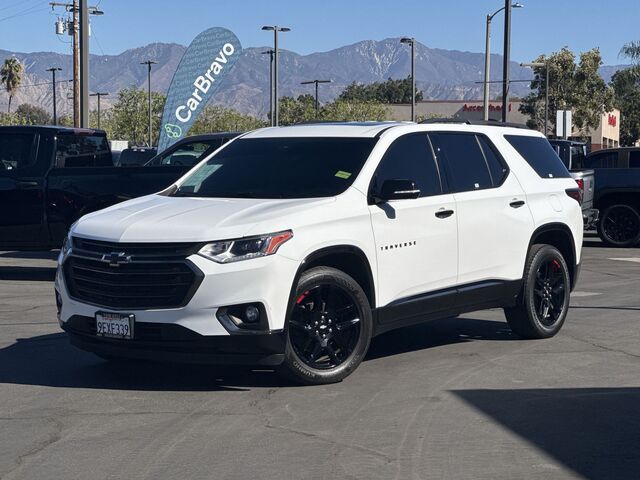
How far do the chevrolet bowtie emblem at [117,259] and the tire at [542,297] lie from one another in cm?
382

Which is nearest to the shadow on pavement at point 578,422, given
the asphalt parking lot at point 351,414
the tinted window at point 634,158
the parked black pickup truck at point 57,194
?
the asphalt parking lot at point 351,414

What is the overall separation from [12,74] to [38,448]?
339 ft

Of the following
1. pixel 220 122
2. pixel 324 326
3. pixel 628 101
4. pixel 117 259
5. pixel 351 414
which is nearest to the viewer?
pixel 351 414

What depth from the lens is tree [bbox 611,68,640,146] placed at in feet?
260

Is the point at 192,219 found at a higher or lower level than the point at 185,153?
lower

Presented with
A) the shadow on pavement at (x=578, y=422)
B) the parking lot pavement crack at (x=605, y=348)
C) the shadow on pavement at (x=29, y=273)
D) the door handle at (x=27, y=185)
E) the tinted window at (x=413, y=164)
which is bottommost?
the shadow on pavement at (x=29, y=273)

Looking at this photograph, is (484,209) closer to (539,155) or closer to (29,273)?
(539,155)

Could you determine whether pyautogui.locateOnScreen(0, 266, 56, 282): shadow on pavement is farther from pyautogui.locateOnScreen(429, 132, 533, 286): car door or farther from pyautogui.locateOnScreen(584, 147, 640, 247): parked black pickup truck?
pyautogui.locateOnScreen(584, 147, 640, 247): parked black pickup truck

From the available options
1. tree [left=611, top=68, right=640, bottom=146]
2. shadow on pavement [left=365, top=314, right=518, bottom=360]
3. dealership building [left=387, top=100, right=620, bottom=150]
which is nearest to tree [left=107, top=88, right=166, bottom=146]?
dealership building [left=387, top=100, right=620, bottom=150]

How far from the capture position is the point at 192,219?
7.30m

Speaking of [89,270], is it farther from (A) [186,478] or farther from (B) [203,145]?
(B) [203,145]

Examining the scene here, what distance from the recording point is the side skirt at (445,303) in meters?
7.98

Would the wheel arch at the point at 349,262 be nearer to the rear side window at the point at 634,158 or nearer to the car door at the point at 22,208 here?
the car door at the point at 22,208

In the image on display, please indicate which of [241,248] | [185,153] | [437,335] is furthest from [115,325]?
[185,153]
